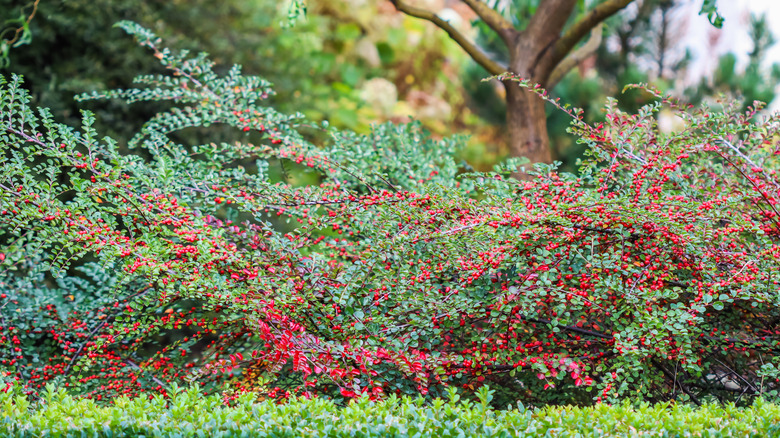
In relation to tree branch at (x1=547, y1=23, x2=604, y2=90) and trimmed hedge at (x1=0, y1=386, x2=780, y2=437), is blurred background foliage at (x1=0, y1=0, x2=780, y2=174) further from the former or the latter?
trimmed hedge at (x1=0, y1=386, x2=780, y2=437)

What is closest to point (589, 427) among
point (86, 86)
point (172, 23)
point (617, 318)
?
point (617, 318)

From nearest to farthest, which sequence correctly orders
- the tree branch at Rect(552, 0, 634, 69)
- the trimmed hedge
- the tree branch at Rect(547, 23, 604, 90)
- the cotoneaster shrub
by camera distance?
the trimmed hedge, the cotoneaster shrub, the tree branch at Rect(552, 0, 634, 69), the tree branch at Rect(547, 23, 604, 90)

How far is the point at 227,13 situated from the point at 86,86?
2.08 metres

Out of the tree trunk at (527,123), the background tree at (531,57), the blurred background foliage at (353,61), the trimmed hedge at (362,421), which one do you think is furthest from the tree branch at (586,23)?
the trimmed hedge at (362,421)

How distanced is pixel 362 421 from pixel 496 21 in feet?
11.2

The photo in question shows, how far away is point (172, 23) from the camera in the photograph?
257 inches

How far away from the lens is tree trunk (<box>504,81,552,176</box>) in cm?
447

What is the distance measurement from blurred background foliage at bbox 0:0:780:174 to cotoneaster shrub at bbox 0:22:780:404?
183 centimetres

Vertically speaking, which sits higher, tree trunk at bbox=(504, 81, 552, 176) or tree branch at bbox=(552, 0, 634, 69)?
tree branch at bbox=(552, 0, 634, 69)

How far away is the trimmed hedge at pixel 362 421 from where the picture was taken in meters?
2.08

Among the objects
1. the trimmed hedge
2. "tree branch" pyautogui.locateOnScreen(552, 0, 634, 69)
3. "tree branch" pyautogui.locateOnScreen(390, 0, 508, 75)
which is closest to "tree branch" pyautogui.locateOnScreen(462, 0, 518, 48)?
"tree branch" pyautogui.locateOnScreen(390, 0, 508, 75)

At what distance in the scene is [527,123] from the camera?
4.48 metres

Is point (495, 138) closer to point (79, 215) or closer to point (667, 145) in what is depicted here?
point (667, 145)

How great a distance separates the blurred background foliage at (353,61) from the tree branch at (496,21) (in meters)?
0.99
